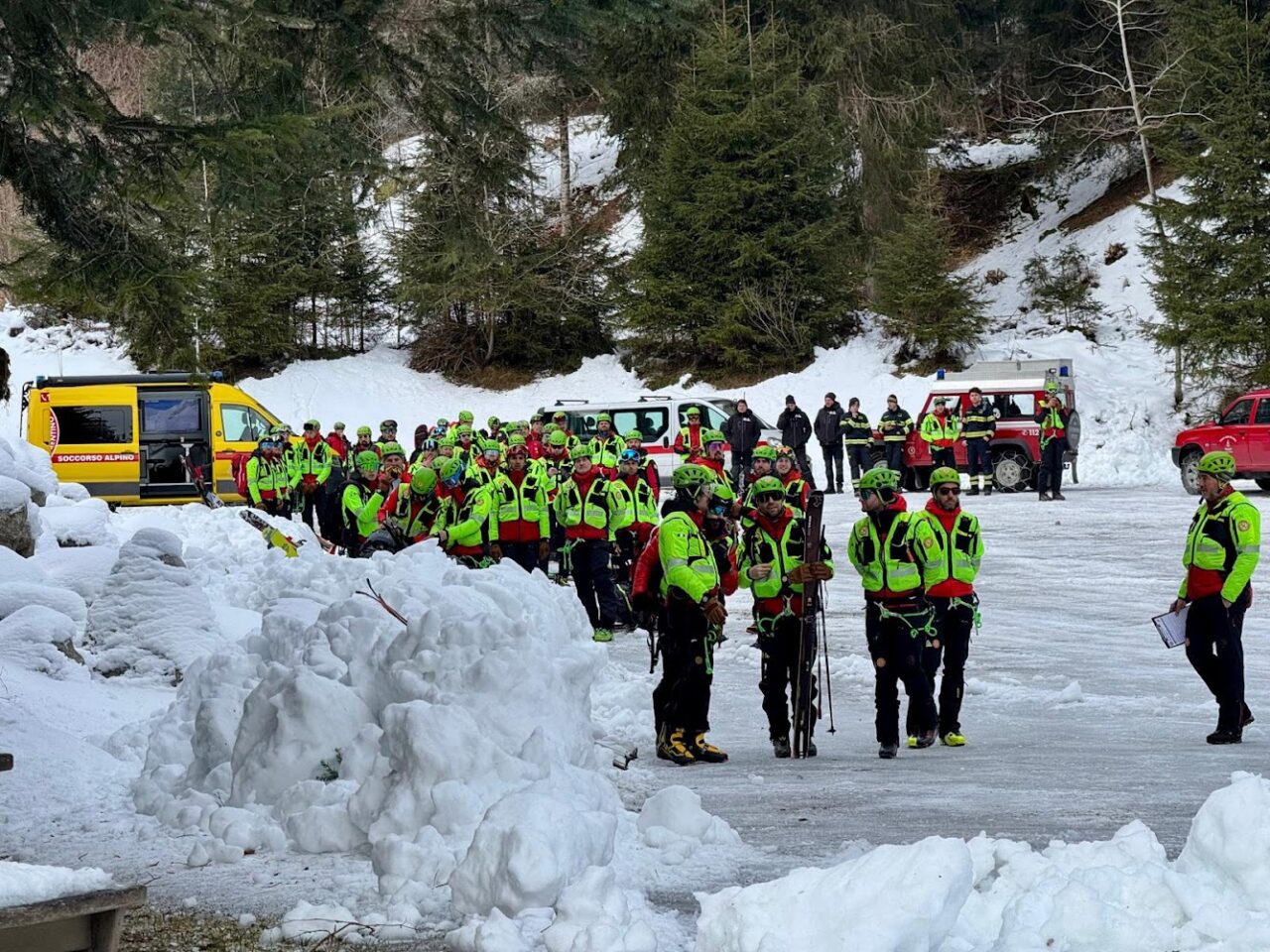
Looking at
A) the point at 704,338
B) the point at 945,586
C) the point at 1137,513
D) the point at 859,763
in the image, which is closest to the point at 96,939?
the point at 859,763

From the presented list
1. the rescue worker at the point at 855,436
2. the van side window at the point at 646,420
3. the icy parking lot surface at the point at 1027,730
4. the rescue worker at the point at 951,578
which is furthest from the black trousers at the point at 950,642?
the van side window at the point at 646,420

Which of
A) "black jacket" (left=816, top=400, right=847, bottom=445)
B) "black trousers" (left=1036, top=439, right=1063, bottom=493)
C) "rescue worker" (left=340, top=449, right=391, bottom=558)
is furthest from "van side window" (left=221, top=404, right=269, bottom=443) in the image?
"black trousers" (left=1036, top=439, right=1063, bottom=493)

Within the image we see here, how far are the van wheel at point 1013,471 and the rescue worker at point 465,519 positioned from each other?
50.2ft

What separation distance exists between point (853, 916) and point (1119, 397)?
31546 millimetres

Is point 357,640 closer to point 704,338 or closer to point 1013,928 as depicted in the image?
point 1013,928

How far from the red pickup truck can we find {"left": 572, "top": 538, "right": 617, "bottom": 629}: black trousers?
40.4 feet

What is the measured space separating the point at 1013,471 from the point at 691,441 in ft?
21.2

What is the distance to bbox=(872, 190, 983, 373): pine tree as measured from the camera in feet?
122

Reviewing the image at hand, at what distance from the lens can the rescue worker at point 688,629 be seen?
10148 millimetres

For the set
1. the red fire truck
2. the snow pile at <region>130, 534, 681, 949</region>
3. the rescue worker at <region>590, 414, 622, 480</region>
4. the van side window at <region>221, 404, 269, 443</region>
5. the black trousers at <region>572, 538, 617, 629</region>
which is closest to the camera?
the snow pile at <region>130, 534, 681, 949</region>

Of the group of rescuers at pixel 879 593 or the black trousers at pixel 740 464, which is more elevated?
the black trousers at pixel 740 464

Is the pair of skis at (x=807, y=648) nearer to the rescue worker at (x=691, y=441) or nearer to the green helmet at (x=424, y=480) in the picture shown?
the green helmet at (x=424, y=480)

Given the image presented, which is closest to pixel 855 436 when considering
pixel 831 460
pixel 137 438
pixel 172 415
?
pixel 831 460

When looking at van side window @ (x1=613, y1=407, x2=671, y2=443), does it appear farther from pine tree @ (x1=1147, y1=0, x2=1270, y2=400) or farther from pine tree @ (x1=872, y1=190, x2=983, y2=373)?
pine tree @ (x1=1147, y1=0, x2=1270, y2=400)
